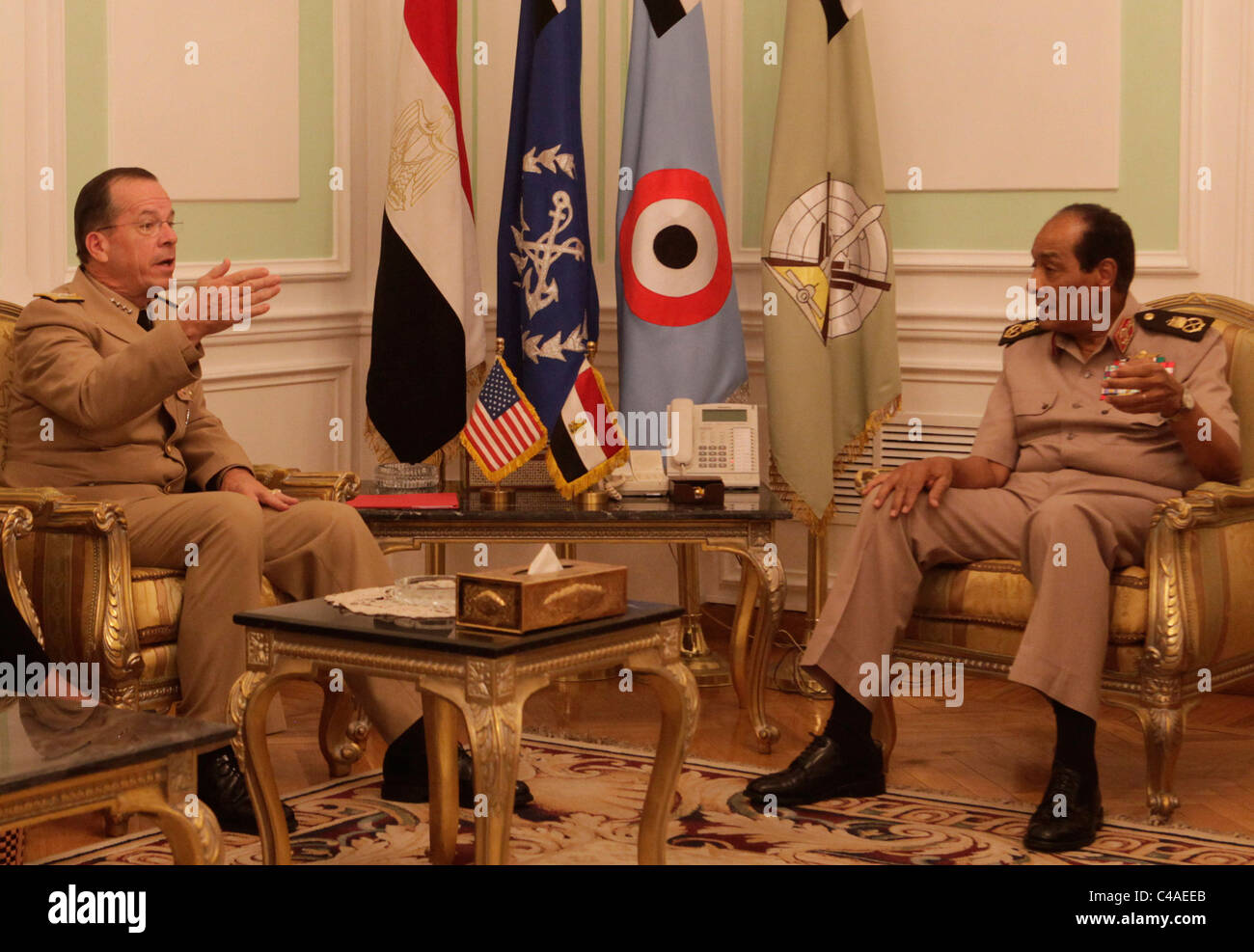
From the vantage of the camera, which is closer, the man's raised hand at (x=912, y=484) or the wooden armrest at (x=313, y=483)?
the man's raised hand at (x=912, y=484)

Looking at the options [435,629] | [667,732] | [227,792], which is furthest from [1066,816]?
[227,792]

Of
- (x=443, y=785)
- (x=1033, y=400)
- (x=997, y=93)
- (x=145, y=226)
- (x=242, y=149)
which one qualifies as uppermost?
(x=997, y=93)

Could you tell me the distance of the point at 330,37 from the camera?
15.7 feet

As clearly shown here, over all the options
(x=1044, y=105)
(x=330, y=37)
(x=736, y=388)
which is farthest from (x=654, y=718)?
(x=330, y=37)

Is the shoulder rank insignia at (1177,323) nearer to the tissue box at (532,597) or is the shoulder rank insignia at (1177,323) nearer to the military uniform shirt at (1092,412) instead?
the military uniform shirt at (1092,412)

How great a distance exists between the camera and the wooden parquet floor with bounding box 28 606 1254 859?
324cm

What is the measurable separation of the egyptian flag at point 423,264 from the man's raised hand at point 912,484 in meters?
1.50

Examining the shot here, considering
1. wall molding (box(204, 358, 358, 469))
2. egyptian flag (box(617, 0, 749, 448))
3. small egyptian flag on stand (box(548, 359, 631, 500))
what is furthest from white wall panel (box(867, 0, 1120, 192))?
wall molding (box(204, 358, 358, 469))

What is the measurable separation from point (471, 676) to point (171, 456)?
148 cm

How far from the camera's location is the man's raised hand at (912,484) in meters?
3.26

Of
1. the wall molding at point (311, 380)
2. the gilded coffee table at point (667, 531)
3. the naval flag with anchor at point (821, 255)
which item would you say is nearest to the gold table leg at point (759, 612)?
the gilded coffee table at point (667, 531)

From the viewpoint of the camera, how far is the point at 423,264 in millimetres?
4383
